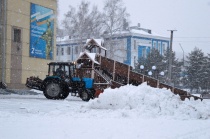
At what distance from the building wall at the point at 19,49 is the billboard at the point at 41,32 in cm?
49

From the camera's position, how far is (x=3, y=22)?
87.1 feet

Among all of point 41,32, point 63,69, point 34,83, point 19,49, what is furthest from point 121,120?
point 41,32

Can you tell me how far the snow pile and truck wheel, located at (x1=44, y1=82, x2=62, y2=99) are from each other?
21.3 ft

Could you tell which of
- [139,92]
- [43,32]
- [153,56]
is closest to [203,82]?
[153,56]

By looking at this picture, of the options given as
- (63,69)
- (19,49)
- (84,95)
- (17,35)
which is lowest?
(84,95)

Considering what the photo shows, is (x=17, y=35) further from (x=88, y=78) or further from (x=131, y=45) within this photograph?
(x=131, y=45)

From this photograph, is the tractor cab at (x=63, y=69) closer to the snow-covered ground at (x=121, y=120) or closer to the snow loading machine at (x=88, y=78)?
the snow loading machine at (x=88, y=78)

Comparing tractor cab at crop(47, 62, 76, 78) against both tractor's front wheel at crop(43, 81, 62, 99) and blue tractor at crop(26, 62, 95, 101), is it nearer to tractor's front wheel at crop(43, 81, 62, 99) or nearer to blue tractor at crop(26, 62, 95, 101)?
blue tractor at crop(26, 62, 95, 101)

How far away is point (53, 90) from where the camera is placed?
66.4 feet

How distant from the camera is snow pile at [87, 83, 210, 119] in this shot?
12727mm

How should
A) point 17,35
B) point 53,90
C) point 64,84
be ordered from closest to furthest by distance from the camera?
point 64,84 < point 53,90 < point 17,35

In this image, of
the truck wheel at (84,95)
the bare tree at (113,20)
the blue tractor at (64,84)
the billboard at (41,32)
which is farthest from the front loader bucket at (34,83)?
the bare tree at (113,20)

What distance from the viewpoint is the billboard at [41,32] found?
97.6ft

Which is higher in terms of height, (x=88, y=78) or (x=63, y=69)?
(x=63, y=69)
